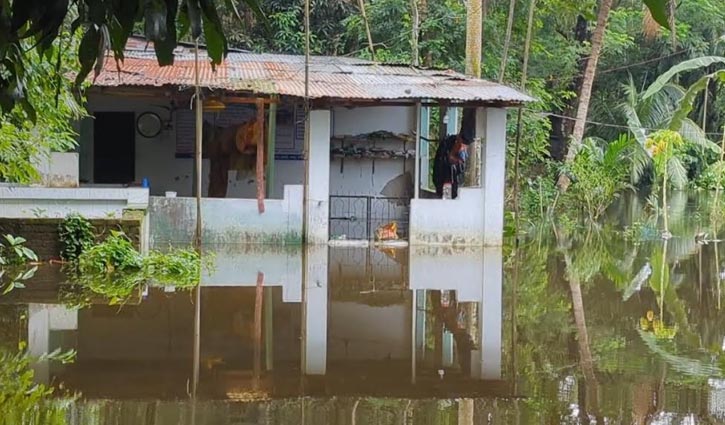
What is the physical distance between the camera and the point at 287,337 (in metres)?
7.67

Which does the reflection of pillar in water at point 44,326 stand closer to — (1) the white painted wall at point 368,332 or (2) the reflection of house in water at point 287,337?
(2) the reflection of house in water at point 287,337

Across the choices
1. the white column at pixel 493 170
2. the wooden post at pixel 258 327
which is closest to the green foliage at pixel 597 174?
the white column at pixel 493 170

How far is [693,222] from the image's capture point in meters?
23.9

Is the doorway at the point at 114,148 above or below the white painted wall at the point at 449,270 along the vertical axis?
above

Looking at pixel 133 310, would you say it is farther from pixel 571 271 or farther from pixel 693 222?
pixel 693 222

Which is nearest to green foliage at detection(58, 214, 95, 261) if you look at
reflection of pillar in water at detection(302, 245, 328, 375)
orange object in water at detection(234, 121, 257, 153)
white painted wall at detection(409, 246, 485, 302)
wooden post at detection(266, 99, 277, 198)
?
reflection of pillar in water at detection(302, 245, 328, 375)

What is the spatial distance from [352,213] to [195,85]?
514 centimetres

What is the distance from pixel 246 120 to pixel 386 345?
10.8m

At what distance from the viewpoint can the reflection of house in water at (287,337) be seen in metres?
6.07

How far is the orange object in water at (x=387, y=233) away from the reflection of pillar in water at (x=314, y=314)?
1889 mm

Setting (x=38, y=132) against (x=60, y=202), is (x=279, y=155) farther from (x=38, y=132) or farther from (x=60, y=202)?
(x=38, y=132)

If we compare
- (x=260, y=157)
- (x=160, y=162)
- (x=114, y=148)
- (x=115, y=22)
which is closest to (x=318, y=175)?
(x=260, y=157)

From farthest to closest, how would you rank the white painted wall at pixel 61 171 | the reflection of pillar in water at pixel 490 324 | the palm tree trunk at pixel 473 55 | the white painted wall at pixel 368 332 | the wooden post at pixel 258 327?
the palm tree trunk at pixel 473 55 < the white painted wall at pixel 61 171 < the white painted wall at pixel 368 332 < the reflection of pillar in water at pixel 490 324 < the wooden post at pixel 258 327

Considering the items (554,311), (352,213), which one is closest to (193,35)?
(554,311)
